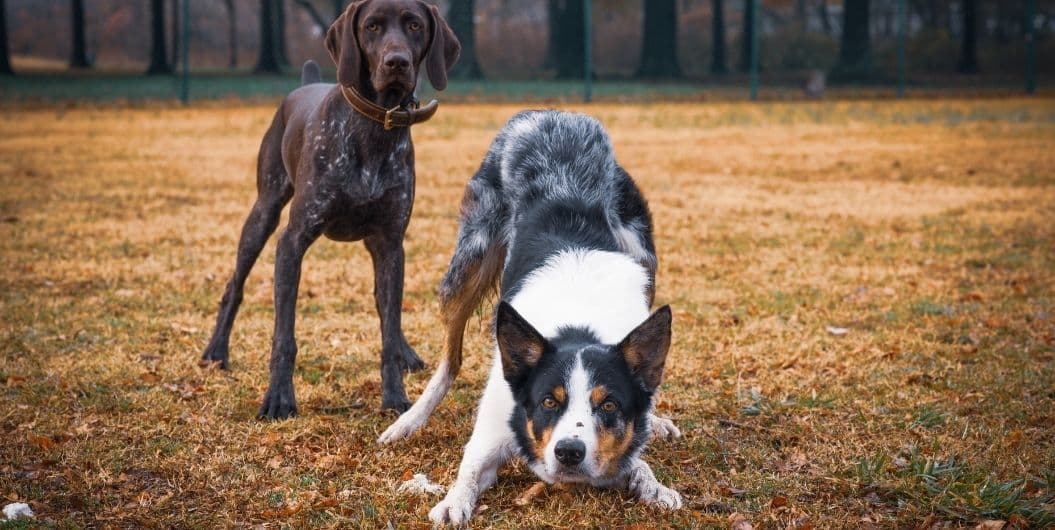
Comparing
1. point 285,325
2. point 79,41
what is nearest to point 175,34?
point 79,41

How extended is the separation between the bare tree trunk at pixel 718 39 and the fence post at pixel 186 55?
14.0 metres

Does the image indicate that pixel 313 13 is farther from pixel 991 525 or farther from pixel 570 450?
pixel 991 525

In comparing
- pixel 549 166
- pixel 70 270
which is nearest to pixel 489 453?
pixel 549 166

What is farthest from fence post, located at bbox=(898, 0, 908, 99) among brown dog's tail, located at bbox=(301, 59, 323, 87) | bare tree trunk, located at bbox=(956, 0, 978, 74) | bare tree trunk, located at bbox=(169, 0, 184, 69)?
brown dog's tail, located at bbox=(301, 59, 323, 87)

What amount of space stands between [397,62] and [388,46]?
0.32 ft

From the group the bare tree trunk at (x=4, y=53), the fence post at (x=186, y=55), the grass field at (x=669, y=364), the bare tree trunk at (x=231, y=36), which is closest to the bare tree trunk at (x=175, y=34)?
the fence post at (x=186, y=55)

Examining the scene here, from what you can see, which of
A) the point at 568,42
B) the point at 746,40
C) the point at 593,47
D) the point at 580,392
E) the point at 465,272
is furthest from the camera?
the point at 746,40

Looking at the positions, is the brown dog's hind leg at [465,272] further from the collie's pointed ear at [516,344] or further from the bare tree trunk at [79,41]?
the bare tree trunk at [79,41]

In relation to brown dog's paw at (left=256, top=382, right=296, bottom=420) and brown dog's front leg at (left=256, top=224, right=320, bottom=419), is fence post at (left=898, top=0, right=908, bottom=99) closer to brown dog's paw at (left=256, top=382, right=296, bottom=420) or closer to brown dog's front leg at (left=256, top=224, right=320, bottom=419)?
brown dog's front leg at (left=256, top=224, right=320, bottom=419)

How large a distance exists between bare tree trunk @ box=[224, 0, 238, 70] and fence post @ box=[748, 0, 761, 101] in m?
12.4

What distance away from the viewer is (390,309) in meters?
5.60

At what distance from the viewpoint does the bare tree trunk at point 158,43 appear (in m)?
25.4

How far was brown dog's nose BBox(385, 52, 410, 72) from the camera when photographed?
5.07 m

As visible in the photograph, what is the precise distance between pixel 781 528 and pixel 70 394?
3496 millimetres
